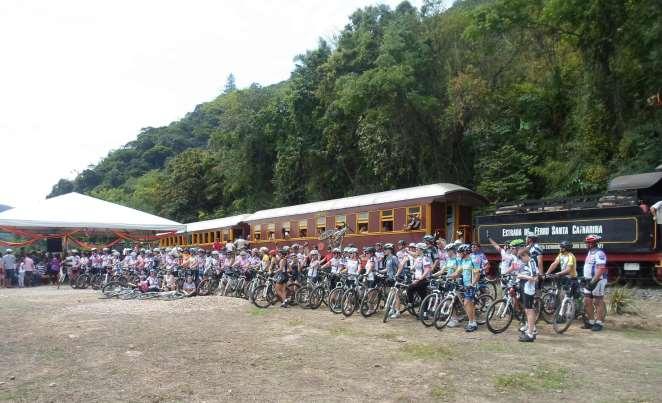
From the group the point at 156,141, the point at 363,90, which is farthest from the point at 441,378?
the point at 156,141

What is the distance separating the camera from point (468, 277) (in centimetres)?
992

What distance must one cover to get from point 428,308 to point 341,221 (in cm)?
1159

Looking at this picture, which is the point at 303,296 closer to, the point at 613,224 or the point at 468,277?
the point at 468,277

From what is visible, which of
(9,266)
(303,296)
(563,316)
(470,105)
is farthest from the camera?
(470,105)

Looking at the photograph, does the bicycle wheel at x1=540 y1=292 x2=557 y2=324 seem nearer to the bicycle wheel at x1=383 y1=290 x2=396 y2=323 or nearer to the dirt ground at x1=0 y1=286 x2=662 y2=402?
the dirt ground at x1=0 y1=286 x2=662 y2=402

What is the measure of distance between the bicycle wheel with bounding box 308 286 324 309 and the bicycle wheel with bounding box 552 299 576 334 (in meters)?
5.52

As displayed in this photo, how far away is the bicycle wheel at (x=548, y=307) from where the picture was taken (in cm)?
1020

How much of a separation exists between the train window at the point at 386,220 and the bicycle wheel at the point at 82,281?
37.5 feet

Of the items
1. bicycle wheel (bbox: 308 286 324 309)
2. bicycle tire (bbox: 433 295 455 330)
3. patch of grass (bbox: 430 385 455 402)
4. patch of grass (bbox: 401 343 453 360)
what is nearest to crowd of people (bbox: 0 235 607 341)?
bicycle tire (bbox: 433 295 455 330)

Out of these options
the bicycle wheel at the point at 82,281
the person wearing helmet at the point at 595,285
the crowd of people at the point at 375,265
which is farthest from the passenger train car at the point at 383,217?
the person wearing helmet at the point at 595,285

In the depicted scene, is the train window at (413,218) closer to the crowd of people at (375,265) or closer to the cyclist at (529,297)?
the crowd of people at (375,265)

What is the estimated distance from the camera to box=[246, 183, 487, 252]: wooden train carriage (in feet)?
61.1

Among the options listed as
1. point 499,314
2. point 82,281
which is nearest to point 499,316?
point 499,314

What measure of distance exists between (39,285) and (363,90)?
53.3 ft
